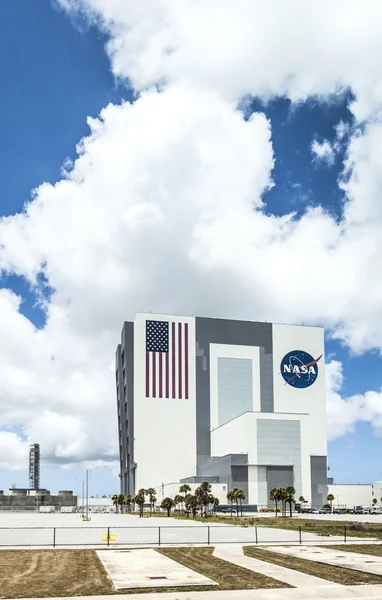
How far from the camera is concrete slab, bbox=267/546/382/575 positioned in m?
29.7

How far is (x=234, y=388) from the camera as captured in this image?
6909 inches

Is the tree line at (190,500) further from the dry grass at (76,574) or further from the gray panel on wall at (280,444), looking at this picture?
the dry grass at (76,574)

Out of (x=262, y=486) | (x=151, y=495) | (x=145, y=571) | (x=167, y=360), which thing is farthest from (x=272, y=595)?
(x=167, y=360)

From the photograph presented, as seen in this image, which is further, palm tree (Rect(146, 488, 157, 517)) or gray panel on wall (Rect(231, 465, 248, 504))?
gray panel on wall (Rect(231, 465, 248, 504))

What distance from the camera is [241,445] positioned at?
157250 millimetres

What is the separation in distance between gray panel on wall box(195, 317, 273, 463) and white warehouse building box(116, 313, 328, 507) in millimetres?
261

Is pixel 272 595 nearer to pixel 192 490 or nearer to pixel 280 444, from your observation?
pixel 192 490

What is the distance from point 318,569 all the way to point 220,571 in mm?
4367

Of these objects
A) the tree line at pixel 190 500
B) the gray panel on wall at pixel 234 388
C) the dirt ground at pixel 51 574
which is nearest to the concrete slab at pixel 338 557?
the dirt ground at pixel 51 574

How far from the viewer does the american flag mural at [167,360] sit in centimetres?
16750

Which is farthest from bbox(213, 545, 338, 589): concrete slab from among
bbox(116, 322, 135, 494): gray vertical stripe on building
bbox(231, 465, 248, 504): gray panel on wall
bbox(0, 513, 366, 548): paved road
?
bbox(116, 322, 135, 494): gray vertical stripe on building

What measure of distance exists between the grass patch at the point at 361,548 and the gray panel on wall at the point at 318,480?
122713 millimetres

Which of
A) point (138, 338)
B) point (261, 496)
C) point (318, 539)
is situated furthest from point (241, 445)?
point (318, 539)

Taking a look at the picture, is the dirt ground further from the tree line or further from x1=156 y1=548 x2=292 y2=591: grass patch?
the tree line
